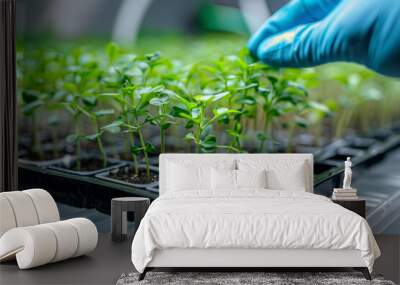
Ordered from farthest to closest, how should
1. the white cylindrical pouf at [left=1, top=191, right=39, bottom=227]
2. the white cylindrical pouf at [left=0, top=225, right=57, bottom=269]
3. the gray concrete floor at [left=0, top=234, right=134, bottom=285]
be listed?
the white cylindrical pouf at [left=1, top=191, right=39, bottom=227] < the white cylindrical pouf at [left=0, top=225, right=57, bottom=269] < the gray concrete floor at [left=0, top=234, right=134, bottom=285]

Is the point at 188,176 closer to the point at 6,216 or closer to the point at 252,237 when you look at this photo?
the point at 252,237

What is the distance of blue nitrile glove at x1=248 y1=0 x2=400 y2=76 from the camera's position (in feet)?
17.2

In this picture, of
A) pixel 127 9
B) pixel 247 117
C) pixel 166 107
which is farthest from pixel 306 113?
pixel 127 9

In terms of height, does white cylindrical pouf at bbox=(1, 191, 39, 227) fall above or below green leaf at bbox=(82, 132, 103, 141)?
below

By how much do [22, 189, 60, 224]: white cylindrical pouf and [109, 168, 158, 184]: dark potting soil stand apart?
106cm

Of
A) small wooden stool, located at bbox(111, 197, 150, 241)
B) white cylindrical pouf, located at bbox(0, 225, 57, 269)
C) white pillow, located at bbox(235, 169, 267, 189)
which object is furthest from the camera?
small wooden stool, located at bbox(111, 197, 150, 241)

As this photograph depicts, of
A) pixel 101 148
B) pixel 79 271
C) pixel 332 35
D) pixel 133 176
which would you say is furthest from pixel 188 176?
pixel 332 35

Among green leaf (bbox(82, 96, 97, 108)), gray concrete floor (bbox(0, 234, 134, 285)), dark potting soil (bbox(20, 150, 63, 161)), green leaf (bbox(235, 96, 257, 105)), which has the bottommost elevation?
gray concrete floor (bbox(0, 234, 134, 285))

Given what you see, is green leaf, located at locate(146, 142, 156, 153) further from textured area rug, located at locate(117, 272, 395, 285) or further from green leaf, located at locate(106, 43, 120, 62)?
textured area rug, located at locate(117, 272, 395, 285)

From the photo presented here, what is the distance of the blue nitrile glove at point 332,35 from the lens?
5.25m

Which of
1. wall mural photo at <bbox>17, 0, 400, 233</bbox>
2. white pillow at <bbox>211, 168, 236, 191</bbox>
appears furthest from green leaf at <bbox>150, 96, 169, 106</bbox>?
white pillow at <bbox>211, 168, 236, 191</bbox>

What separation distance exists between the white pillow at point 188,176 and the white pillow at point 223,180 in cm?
6

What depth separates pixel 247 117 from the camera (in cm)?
560

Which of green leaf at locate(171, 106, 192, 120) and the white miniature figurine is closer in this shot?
the white miniature figurine
